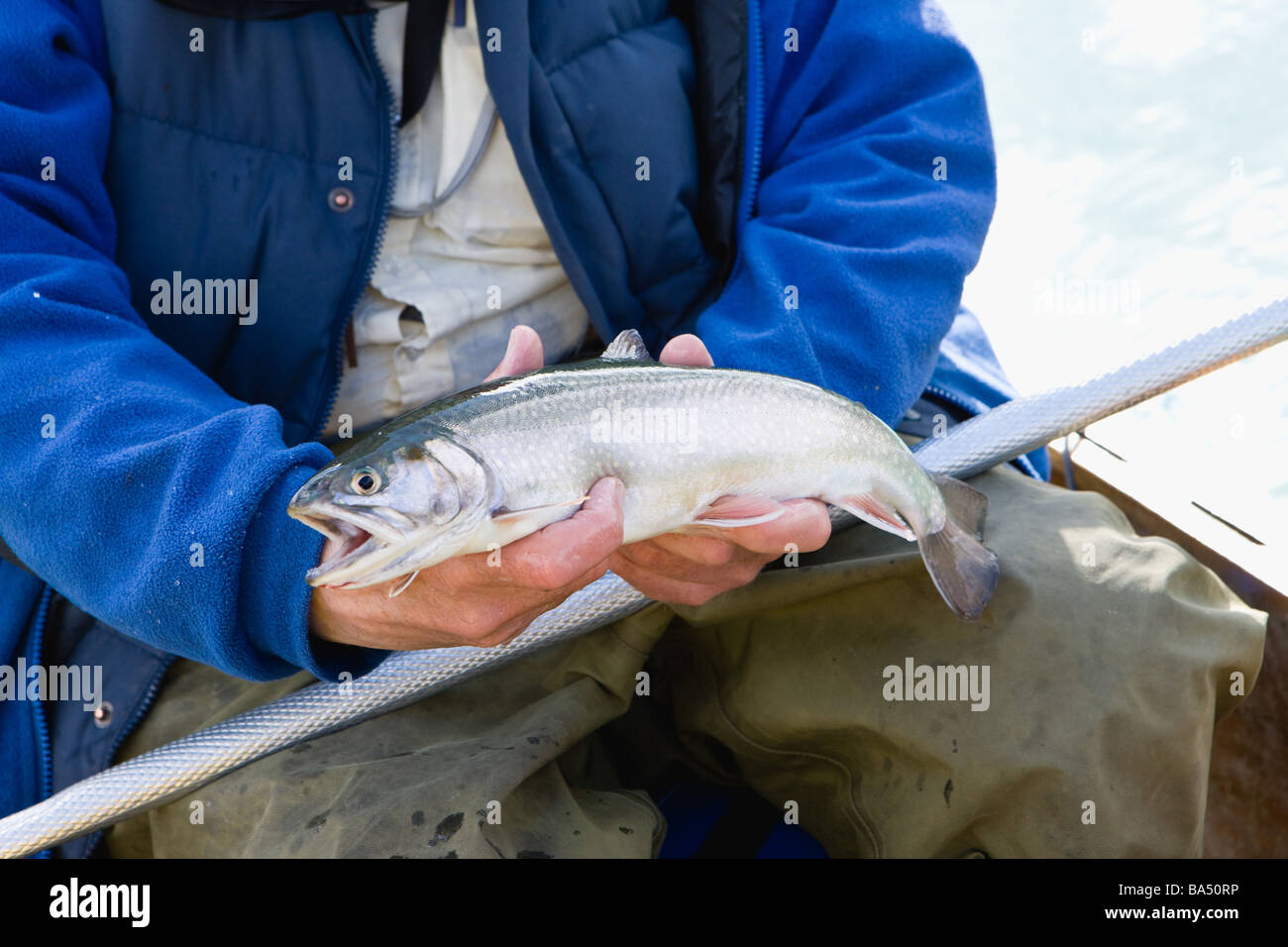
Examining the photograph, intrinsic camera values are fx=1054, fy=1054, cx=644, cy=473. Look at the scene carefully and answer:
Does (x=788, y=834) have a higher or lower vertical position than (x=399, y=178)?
lower

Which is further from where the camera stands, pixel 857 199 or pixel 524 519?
pixel 857 199

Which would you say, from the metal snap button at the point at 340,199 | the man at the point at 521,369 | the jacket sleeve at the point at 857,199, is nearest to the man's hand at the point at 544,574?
the man at the point at 521,369

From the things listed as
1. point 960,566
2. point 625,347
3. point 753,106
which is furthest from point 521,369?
point 753,106

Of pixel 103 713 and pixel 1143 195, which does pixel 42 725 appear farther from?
pixel 1143 195

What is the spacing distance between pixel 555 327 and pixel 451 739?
0.75 metres

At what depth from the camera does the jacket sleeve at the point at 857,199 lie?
5.57 ft

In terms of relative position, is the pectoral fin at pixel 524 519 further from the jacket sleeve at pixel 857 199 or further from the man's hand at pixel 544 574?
the jacket sleeve at pixel 857 199

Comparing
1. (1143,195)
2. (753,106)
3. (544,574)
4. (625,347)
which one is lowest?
(1143,195)

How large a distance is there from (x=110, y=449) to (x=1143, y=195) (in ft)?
14.7

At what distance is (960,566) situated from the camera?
1457mm

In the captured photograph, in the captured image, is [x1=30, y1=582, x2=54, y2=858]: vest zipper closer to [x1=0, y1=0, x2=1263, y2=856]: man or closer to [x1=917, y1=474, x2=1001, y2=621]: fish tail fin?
[x1=0, y1=0, x2=1263, y2=856]: man
